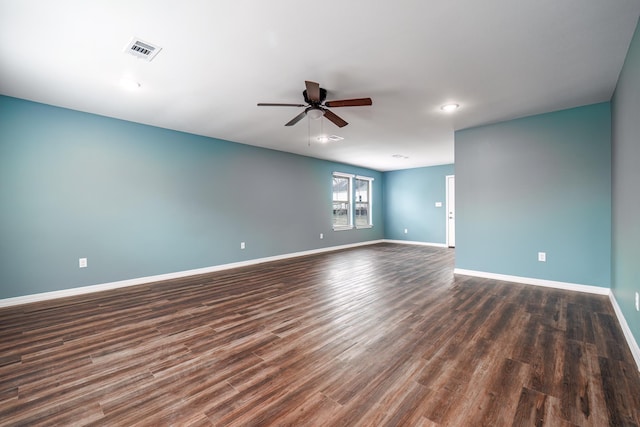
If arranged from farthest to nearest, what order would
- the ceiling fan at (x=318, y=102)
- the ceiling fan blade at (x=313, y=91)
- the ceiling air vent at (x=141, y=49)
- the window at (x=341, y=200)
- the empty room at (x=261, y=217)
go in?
1. the window at (x=341, y=200)
2. the ceiling fan at (x=318, y=102)
3. the ceiling fan blade at (x=313, y=91)
4. the ceiling air vent at (x=141, y=49)
5. the empty room at (x=261, y=217)

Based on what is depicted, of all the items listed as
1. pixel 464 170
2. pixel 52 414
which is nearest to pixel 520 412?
pixel 52 414

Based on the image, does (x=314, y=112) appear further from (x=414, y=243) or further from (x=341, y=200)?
(x=414, y=243)

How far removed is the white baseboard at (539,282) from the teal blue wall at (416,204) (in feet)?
11.6

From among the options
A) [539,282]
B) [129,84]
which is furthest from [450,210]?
[129,84]

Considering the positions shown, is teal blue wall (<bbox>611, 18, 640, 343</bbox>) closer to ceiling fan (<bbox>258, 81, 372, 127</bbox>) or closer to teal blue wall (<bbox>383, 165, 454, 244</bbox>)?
ceiling fan (<bbox>258, 81, 372, 127</bbox>)

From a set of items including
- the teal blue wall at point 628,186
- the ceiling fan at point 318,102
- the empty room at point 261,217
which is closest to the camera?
the empty room at point 261,217

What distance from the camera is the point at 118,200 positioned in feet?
13.2

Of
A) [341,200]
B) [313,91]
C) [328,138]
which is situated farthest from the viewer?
[341,200]

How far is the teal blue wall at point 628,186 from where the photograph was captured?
6.76 ft

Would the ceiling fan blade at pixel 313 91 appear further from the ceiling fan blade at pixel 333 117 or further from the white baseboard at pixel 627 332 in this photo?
the white baseboard at pixel 627 332

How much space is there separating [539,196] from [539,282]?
1.26m

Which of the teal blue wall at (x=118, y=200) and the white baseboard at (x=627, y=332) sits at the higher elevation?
the teal blue wall at (x=118, y=200)

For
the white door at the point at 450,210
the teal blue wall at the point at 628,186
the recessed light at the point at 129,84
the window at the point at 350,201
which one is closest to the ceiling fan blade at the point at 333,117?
the recessed light at the point at 129,84

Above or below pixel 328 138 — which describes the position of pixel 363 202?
below
